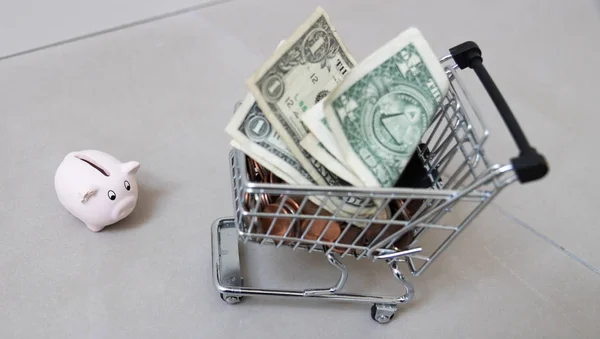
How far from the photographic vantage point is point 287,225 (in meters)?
0.70

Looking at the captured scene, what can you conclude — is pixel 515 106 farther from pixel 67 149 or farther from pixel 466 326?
pixel 67 149

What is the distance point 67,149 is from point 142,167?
0.50ft

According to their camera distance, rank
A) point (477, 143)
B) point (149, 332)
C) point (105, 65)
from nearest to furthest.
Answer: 1. point (477, 143)
2. point (149, 332)
3. point (105, 65)

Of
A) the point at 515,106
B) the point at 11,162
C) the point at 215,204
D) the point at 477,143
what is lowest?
the point at 11,162

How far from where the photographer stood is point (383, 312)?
81 centimetres

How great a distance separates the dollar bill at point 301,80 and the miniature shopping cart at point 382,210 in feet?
0.16

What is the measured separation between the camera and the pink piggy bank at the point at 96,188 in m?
0.83

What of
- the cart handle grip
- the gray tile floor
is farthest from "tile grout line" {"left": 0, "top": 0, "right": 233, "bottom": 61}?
the cart handle grip

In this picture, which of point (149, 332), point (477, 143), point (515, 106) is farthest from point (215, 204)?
point (515, 106)

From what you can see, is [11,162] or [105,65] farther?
[105,65]

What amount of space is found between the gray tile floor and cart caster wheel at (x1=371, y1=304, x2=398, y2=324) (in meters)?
0.01

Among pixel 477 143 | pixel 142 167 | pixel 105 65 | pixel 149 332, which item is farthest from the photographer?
pixel 105 65

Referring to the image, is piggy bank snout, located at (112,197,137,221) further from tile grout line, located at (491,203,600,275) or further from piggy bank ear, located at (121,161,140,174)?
tile grout line, located at (491,203,600,275)

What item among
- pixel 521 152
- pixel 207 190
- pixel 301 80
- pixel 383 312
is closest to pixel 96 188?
pixel 207 190
